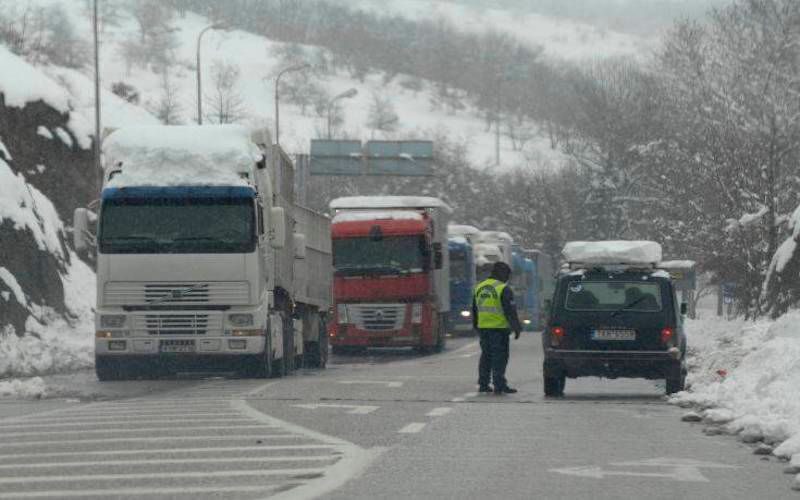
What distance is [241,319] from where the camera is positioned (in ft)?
81.8

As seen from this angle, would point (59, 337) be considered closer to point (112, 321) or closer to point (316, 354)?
point (316, 354)

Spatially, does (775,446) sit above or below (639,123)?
below

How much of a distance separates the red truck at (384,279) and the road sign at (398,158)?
32320 millimetres

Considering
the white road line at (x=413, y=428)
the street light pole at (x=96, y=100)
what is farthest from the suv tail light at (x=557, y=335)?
the street light pole at (x=96, y=100)

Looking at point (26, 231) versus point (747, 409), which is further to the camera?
point (26, 231)

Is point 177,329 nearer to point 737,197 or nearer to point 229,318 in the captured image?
point 229,318

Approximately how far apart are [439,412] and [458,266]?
3714 cm

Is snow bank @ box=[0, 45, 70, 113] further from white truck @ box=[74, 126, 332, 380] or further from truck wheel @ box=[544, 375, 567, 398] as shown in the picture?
truck wheel @ box=[544, 375, 567, 398]

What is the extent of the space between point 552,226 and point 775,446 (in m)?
95.7

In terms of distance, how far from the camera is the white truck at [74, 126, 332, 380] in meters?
24.5

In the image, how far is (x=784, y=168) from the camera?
49.1 meters

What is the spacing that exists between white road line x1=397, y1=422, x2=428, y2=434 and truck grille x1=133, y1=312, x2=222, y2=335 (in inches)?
350

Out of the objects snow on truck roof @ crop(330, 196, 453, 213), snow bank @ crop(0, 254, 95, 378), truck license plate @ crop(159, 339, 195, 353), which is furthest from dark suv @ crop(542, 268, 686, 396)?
snow on truck roof @ crop(330, 196, 453, 213)

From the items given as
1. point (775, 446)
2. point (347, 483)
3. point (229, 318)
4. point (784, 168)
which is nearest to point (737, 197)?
point (784, 168)
